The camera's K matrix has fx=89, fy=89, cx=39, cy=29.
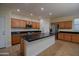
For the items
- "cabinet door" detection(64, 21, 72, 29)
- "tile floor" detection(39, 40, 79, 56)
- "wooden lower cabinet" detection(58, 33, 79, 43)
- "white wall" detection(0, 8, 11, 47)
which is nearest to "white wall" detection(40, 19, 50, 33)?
"wooden lower cabinet" detection(58, 33, 79, 43)

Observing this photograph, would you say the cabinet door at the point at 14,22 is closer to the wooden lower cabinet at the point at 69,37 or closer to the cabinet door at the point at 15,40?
the cabinet door at the point at 15,40

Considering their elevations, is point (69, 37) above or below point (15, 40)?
below

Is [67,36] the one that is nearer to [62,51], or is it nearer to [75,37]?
[75,37]

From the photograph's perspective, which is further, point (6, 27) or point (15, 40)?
point (6, 27)

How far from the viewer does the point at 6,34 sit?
375 cm

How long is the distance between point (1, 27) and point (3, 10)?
2.32ft

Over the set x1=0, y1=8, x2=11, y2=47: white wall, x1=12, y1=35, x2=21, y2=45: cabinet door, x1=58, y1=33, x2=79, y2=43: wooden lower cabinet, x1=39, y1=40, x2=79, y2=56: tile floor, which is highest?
x1=0, y1=8, x2=11, y2=47: white wall

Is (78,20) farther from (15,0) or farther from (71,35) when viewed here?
(15,0)


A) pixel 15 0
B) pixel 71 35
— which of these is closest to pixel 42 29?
pixel 71 35

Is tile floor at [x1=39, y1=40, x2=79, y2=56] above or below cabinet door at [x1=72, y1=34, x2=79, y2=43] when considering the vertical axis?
below

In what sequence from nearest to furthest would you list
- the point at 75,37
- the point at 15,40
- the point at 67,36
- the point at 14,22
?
the point at 15,40
the point at 14,22
the point at 75,37
the point at 67,36

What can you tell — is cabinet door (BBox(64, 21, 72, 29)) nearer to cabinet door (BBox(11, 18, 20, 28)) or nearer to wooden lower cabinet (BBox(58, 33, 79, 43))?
wooden lower cabinet (BBox(58, 33, 79, 43))

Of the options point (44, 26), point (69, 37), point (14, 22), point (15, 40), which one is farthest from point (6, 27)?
point (69, 37)

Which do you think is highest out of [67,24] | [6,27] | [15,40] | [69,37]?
[67,24]
